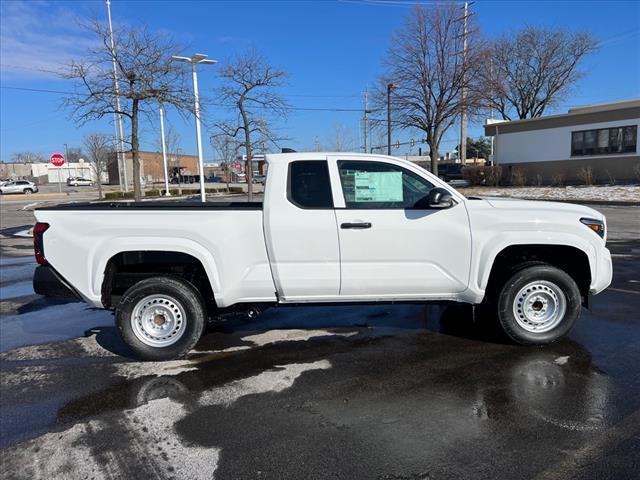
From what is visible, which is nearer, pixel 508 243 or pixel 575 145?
pixel 508 243

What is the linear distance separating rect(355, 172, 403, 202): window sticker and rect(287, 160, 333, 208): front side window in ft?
1.00

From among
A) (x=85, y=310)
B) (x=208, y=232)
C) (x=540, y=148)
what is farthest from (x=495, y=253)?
(x=540, y=148)

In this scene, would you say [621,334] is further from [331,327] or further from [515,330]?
[331,327]

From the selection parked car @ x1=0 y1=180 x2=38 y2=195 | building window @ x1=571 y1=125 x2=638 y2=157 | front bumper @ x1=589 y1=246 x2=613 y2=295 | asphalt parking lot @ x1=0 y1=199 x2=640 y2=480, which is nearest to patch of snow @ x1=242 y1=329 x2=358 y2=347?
asphalt parking lot @ x1=0 y1=199 x2=640 y2=480

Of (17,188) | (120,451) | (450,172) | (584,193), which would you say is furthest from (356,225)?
(17,188)

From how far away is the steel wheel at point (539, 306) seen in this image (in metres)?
4.91

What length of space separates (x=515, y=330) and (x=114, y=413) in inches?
148

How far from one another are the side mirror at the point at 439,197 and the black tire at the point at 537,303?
1088 millimetres

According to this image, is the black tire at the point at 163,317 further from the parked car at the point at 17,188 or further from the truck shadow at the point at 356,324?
the parked car at the point at 17,188

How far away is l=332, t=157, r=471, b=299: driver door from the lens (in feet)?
15.3

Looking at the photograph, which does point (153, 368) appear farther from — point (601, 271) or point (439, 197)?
point (601, 271)

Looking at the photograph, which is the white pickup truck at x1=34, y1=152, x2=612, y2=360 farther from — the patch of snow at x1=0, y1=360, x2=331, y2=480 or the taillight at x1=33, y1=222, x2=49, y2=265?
the patch of snow at x1=0, y1=360, x2=331, y2=480

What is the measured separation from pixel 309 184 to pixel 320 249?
65 cm

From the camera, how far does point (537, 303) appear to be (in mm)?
4961
